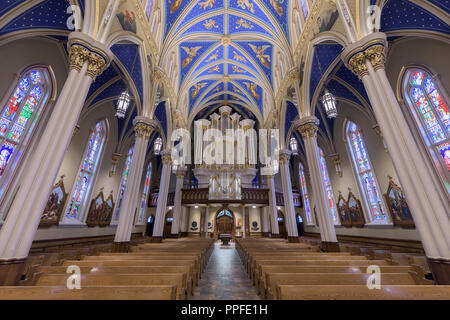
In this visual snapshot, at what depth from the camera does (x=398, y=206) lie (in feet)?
30.3

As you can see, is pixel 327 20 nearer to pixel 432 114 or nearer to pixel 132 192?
pixel 432 114

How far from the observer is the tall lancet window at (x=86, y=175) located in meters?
10.6

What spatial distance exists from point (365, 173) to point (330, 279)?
11.4m

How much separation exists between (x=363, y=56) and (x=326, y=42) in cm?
349

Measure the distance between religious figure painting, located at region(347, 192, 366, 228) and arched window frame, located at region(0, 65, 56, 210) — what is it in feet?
55.4

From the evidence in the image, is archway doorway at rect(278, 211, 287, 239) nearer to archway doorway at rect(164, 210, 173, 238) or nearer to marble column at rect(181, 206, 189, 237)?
marble column at rect(181, 206, 189, 237)

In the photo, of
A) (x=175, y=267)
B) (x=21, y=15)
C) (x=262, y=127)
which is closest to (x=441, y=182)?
(x=175, y=267)

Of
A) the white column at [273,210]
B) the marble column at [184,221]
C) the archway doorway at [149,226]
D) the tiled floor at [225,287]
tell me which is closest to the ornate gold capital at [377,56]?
the tiled floor at [225,287]

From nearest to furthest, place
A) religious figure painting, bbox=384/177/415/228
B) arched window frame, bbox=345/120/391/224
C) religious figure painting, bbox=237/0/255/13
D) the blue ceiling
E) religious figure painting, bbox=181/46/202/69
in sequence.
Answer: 1. the blue ceiling
2. religious figure painting, bbox=384/177/415/228
3. arched window frame, bbox=345/120/391/224
4. religious figure painting, bbox=237/0/255/13
5. religious figure painting, bbox=181/46/202/69

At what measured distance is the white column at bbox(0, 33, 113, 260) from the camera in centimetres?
344

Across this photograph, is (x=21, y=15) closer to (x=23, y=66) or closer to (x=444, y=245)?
(x=23, y=66)

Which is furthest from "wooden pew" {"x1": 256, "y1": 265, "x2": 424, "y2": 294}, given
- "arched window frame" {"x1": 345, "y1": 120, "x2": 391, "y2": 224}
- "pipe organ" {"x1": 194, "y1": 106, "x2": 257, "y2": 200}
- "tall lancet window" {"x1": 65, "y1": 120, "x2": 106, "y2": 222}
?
"pipe organ" {"x1": 194, "y1": 106, "x2": 257, "y2": 200}

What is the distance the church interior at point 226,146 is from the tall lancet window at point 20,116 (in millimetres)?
56
